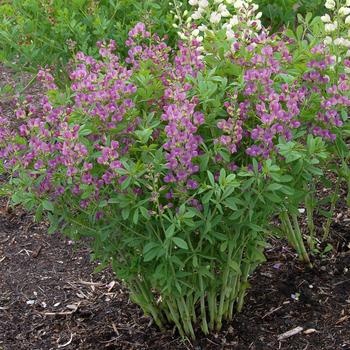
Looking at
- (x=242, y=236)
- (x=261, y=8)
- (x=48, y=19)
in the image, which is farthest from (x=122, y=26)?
(x=242, y=236)

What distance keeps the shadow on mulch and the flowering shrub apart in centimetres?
38

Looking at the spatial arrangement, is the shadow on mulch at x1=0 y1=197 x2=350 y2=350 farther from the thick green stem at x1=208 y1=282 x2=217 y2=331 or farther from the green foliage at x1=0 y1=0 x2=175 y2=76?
the green foliage at x1=0 y1=0 x2=175 y2=76

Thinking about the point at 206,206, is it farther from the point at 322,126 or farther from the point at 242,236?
the point at 322,126

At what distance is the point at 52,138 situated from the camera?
273 centimetres

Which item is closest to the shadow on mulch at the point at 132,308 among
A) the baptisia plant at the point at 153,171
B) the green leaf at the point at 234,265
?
the baptisia plant at the point at 153,171

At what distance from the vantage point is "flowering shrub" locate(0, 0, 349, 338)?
251cm

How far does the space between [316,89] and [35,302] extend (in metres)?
1.89

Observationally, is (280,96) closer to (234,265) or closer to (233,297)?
(234,265)

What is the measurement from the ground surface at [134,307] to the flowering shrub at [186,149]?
380 millimetres

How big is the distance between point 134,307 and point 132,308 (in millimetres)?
12

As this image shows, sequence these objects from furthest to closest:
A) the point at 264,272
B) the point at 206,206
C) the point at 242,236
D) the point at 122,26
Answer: the point at 122,26 → the point at 264,272 → the point at 242,236 → the point at 206,206

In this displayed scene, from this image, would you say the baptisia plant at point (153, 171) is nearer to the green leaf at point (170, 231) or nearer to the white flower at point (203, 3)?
the green leaf at point (170, 231)

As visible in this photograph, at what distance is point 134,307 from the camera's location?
3564mm

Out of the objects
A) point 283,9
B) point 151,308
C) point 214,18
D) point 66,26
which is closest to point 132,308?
point 151,308
